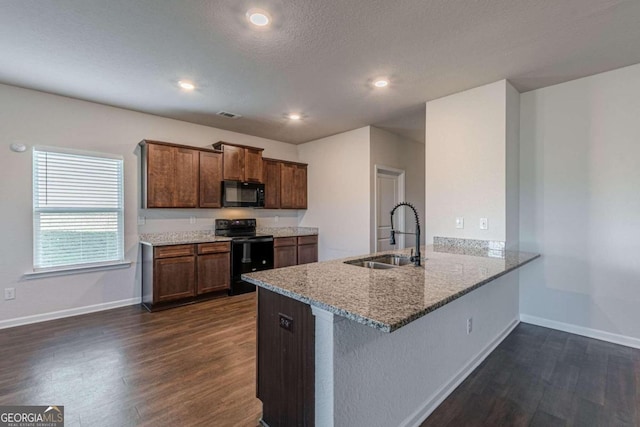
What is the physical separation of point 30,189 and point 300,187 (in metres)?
3.79

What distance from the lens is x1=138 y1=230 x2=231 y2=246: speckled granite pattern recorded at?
3896 mm

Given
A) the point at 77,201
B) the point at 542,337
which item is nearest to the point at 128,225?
the point at 77,201

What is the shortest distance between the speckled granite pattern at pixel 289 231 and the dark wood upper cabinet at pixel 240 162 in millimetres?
1010

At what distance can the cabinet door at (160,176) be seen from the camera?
12.9 ft

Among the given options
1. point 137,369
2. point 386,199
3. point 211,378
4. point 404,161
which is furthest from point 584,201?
point 137,369

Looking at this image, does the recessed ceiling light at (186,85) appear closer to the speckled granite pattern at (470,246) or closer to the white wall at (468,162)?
the white wall at (468,162)

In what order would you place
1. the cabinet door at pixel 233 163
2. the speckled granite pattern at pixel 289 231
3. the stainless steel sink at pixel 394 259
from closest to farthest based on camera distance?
1. the stainless steel sink at pixel 394 259
2. the cabinet door at pixel 233 163
3. the speckled granite pattern at pixel 289 231

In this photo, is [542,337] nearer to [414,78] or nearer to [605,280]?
[605,280]

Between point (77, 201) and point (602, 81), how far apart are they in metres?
6.00

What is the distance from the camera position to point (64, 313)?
355 centimetres

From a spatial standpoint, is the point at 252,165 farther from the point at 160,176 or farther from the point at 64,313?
the point at 64,313

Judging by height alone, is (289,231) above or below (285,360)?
above

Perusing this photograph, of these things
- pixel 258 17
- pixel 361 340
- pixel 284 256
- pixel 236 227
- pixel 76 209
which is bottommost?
pixel 284 256

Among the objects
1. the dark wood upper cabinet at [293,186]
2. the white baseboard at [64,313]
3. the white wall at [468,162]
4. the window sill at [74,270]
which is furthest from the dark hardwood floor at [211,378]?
the dark wood upper cabinet at [293,186]
